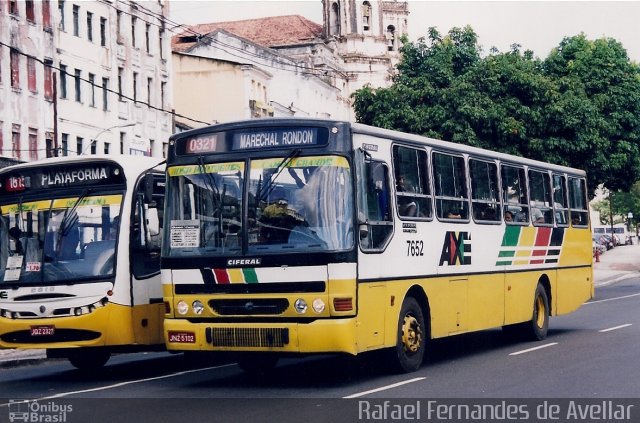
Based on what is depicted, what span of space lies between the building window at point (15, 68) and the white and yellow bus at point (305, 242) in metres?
37.9

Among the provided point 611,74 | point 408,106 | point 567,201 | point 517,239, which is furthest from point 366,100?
point 517,239

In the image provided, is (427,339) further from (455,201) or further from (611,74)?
(611,74)

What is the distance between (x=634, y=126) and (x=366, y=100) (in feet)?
38.1

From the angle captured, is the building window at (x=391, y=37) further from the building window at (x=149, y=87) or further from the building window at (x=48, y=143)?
the building window at (x=48, y=143)

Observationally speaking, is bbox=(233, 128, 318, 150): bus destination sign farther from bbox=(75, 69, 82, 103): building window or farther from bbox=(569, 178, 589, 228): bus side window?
bbox=(75, 69, 82, 103): building window

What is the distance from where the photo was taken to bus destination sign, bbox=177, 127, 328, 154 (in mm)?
15258

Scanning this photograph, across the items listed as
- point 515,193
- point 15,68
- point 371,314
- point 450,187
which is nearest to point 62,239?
point 371,314

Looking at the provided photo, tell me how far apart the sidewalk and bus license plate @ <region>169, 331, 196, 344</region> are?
19.2ft

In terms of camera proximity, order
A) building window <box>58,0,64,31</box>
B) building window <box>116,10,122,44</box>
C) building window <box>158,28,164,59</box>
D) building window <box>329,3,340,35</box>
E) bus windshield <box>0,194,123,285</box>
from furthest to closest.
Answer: building window <box>329,3,340,35</box>
building window <box>158,28,164,59</box>
building window <box>116,10,122,44</box>
building window <box>58,0,64,31</box>
bus windshield <box>0,194,123,285</box>

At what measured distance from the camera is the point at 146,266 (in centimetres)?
1738

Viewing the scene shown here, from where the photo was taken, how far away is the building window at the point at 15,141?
5284 centimetres

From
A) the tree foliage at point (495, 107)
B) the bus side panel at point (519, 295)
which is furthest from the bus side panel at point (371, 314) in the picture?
the tree foliage at point (495, 107)

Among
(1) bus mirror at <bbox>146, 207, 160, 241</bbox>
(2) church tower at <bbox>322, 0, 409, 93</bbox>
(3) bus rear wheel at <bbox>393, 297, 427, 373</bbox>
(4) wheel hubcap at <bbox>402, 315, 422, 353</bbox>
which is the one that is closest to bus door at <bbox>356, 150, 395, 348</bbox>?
(3) bus rear wheel at <bbox>393, 297, 427, 373</bbox>

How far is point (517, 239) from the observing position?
69.1 feet
